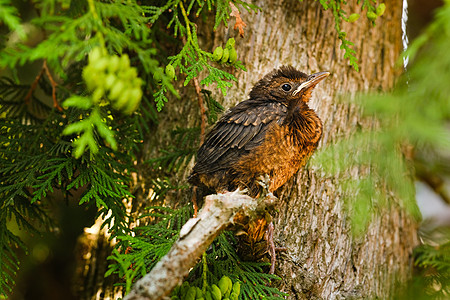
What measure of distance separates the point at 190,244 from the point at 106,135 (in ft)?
1.70

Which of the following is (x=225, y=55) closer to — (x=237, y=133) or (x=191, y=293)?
(x=237, y=133)

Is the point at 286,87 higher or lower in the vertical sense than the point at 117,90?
lower

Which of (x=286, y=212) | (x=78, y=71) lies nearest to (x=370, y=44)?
(x=286, y=212)

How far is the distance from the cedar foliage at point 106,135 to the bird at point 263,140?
0.76 feet

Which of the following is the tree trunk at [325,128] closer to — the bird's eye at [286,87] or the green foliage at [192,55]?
the bird's eye at [286,87]

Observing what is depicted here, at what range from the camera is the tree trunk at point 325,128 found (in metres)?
2.41

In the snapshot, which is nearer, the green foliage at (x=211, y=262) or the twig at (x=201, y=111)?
the green foliage at (x=211, y=262)

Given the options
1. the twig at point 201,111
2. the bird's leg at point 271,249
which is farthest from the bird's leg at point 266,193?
the twig at point 201,111

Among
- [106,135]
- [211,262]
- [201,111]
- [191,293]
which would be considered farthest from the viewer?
[201,111]

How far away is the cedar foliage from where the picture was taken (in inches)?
61.6

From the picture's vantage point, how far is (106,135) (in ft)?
5.10

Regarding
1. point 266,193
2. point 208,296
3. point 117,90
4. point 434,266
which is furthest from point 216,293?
point 434,266

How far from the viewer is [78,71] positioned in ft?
9.48

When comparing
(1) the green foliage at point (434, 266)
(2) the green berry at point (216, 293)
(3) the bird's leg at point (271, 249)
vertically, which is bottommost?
(1) the green foliage at point (434, 266)
